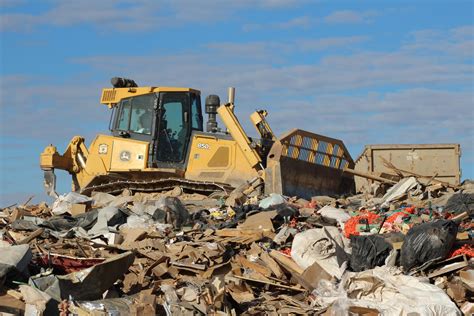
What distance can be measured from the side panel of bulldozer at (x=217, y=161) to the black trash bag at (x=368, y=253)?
7.02m

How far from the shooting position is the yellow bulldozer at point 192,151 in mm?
17797

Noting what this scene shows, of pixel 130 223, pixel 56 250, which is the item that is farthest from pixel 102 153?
pixel 56 250

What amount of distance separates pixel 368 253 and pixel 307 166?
7419 millimetres

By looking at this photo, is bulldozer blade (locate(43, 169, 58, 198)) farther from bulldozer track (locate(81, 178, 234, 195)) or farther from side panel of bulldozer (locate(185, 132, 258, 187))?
side panel of bulldozer (locate(185, 132, 258, 187))

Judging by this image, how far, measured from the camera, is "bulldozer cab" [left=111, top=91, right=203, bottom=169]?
60.7 feet

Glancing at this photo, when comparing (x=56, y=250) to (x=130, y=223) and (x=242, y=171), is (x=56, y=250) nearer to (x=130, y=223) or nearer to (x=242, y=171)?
(x=130, y=223)

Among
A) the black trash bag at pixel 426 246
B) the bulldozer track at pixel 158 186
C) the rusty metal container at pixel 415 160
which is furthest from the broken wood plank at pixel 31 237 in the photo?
the rusty metal container at pixel 415 160

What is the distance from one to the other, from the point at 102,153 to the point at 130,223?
6126mm

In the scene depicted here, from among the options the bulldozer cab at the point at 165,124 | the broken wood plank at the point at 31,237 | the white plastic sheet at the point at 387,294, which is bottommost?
the white plastic sheet at the point at 387,294

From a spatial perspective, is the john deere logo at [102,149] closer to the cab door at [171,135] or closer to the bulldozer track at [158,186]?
the bulldozer track at [158,186]

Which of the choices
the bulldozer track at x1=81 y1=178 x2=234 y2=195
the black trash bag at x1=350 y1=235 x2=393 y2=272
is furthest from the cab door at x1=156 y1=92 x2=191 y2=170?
the black trash bag at x1=350 y1=235 x2=393 y2=272

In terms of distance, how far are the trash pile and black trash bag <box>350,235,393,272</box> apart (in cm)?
1

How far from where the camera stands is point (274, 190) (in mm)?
16938

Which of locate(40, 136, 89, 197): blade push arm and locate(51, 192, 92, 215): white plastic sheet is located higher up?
locate(40, 136, 89, 197): blade push arm
